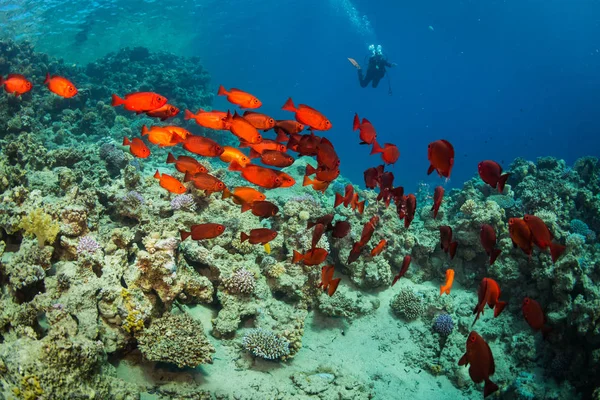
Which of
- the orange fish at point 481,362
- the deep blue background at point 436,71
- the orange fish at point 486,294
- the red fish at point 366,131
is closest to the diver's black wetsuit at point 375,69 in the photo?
the deep blue background at point 436,71

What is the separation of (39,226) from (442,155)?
5.55m

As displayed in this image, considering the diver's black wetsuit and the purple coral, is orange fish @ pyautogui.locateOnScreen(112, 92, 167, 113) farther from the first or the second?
the diver's black wetsuit

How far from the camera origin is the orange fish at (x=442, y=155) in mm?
3486

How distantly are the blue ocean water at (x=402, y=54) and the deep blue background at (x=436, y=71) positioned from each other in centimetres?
44

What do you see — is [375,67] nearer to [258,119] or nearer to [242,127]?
[258,119]

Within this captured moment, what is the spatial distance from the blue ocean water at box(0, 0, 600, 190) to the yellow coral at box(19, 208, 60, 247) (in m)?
41.7

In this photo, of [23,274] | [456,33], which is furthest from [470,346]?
[456,33]

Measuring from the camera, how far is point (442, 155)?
350 cm

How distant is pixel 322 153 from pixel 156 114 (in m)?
2.37

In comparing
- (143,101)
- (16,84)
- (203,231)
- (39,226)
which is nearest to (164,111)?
(143,101)

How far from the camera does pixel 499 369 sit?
6.64 m

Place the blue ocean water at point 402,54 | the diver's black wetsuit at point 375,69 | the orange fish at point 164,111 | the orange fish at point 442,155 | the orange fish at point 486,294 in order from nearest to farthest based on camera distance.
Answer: the orange fish at point 442,155, the orange fish at point 486,294, the orange fish at point 164,111, the diver's black wetsuit at point 375,69, the blue ocean water at point 402,54

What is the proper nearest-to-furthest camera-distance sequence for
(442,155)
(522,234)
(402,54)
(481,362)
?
(481,362) < (442,155) < (522,234) < (402,54)

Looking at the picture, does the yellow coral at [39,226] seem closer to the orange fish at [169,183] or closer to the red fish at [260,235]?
the orange fish at [169,183]
